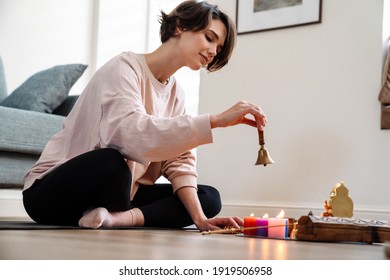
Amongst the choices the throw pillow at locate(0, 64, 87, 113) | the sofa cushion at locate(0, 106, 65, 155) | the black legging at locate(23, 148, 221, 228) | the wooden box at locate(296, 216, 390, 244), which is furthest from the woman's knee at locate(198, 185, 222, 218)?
the throw pillow at locate(0, 64, 87, 113)

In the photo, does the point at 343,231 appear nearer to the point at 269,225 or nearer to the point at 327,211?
the point at 269,225

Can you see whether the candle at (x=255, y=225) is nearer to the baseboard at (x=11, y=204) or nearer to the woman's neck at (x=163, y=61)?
the woman's neck at (x=163, y=61)

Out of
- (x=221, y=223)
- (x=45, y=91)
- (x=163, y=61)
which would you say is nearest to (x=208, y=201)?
(x=221, y=223)

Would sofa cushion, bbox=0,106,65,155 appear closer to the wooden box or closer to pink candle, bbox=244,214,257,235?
pink candle, bbox=244,214,257,235

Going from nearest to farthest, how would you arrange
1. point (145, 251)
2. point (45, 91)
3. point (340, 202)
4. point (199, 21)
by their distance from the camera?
point (145, 251)
point (199, 21)
point (340, 202)
point (45, 91)

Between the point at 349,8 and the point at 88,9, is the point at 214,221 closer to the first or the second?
the point at 349,8

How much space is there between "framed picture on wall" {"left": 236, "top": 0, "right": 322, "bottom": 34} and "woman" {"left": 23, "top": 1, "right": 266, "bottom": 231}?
1.58 meters

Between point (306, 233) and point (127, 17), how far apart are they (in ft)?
12.4

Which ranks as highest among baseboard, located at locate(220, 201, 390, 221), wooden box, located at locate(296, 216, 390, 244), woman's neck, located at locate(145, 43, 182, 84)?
woman's neck, located at locate(145, 43, 182, 84)

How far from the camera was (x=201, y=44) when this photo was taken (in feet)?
6.38

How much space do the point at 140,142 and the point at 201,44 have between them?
1.42ft

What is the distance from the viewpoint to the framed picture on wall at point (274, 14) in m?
3.49

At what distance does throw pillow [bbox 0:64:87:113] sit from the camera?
335 cm

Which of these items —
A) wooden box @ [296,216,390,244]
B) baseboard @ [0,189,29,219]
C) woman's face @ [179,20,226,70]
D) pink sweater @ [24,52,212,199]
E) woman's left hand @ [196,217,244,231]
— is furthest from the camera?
baseboard @ [0,189,29,219]
